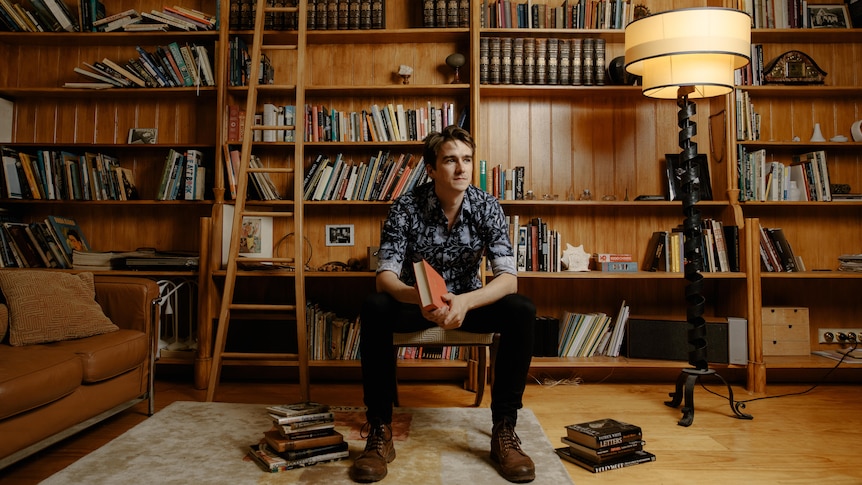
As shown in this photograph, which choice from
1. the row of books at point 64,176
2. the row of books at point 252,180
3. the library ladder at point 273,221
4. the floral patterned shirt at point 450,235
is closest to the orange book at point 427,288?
the floral patterned shirt at point 450,235

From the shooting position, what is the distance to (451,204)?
2.21 m

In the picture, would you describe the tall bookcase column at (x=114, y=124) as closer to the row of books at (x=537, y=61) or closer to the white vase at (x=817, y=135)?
the row of books at (x=537, y=61)

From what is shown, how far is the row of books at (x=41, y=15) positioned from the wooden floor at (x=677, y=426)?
7.29 feet

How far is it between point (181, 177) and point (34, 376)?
5.69ft

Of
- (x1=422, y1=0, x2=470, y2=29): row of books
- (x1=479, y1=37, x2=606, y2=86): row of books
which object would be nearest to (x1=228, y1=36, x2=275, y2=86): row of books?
(x1=422, y1=0, x2=470, y2=29): row of books

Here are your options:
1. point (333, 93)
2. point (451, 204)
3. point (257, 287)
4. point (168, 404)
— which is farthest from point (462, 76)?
point (168, 404)

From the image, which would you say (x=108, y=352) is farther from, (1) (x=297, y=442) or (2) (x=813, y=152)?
(2) (x=813, y=152)

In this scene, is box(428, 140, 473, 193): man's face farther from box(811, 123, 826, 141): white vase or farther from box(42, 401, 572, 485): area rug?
box(811, 123, 826, 141): white vase

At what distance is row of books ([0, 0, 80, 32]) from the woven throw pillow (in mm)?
1820

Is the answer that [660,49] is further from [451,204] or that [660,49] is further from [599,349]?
[599,349]

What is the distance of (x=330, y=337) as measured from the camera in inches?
122

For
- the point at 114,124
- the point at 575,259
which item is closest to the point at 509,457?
the point at 575,259

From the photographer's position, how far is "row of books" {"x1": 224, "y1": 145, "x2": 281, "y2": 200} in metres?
3.14

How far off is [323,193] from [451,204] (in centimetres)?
122
